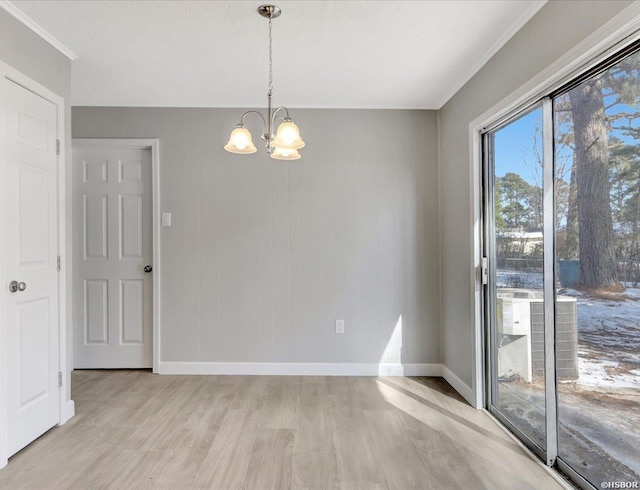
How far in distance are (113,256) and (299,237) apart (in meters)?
1.79

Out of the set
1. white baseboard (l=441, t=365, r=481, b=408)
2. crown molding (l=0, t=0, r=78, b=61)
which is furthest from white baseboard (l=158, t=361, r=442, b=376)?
crown molding (l=0, t=0, r=78, b=61)

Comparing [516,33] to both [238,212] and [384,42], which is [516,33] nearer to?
[384,42]

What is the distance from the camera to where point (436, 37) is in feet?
7.85

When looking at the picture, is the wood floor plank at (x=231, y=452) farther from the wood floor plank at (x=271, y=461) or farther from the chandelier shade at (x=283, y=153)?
the chandelier shade at (x=283, y=153)

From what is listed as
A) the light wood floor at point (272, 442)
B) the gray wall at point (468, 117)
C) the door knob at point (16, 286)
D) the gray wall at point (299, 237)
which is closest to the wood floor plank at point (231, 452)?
the light wood floor at point (272, 442)

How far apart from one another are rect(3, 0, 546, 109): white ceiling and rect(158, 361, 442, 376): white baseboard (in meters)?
2.43

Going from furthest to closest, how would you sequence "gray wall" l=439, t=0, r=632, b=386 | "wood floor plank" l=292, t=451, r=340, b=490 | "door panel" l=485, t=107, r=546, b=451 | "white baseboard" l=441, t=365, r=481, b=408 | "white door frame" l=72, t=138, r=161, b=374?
"white door frame" l=72, t=138, r=161, b=374 → "white baseboard" l=441, t=365, r=481, b=408 → "door panel" l=485, t=107, r=546, b=451 → "wood floor plank" l=292, t=451, r=340, b=490 → "gray wall" l=439, t=0, r=632, b=386

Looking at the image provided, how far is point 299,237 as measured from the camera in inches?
141

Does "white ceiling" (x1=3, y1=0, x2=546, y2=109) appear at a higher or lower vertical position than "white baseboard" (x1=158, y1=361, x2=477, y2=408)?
higher

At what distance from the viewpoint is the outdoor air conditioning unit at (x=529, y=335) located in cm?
192

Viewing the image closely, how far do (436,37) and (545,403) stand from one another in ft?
7.43

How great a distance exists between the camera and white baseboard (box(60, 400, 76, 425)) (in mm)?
2586

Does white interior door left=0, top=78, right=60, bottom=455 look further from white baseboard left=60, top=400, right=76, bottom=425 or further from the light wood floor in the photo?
the light wood floor

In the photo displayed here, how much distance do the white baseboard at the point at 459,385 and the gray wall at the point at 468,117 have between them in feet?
0.17
